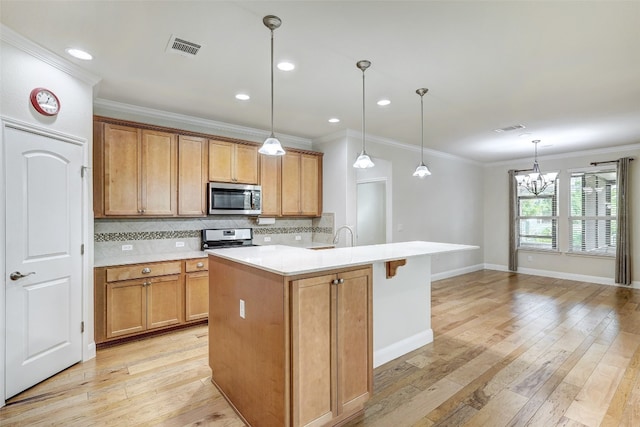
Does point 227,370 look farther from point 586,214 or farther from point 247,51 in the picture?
point 586,214

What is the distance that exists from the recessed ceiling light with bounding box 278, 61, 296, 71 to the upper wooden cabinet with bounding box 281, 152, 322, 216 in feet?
6.85

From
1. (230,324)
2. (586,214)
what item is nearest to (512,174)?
(586,214)

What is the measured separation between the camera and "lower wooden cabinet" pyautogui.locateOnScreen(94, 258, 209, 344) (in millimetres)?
3236

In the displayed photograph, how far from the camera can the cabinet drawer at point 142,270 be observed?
3.27m

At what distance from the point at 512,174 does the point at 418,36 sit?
6.36m

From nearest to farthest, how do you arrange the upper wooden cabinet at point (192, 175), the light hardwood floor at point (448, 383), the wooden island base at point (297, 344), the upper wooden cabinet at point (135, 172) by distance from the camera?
the wooden island base at point (297, 344) < the light hardwood floor at point (448, 383) < the upper wooden cabinet at point (135, 172) < the upper wooden cabinet at point (192, 175)

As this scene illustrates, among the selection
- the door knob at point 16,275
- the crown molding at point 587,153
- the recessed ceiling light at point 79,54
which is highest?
the recessed ceiling light at point 79,54

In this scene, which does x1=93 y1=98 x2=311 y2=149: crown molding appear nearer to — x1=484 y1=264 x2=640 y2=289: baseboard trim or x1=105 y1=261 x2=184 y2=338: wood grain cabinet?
x1=105 y1=261 x2=184 y2=338: wood grain cabinet

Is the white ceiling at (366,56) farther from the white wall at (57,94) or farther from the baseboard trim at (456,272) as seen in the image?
the baseboard trim at (456,272)

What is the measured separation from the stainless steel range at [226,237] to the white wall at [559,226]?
6.17 meters

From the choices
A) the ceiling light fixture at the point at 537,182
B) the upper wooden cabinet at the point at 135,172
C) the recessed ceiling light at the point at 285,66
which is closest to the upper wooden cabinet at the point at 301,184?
the upper wooden cabinet at the point at 135,172

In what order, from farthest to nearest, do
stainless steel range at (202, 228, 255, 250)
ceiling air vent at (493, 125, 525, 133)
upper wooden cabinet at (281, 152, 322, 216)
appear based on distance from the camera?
upper wooden cabinet at (281, 152, 322, 216), ceiling air vent at (493, 125, 525, 133), stainless steel range at (202, 228, 255, 250)

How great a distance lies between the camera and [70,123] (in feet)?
9.39

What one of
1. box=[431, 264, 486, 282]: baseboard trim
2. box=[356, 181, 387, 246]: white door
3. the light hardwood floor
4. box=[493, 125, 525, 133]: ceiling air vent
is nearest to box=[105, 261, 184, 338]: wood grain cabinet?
the light hardwood floor
